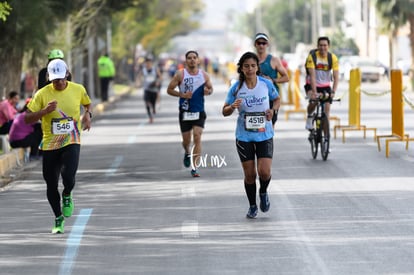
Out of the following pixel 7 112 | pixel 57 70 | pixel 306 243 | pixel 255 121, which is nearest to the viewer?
pixel 306 243

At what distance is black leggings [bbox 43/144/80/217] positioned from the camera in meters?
12.9

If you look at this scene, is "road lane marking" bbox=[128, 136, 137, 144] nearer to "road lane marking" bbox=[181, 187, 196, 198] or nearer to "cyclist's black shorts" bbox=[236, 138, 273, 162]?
"road lane marking" bbox=[181, 187, 196, 198]

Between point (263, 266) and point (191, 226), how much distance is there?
2649mm

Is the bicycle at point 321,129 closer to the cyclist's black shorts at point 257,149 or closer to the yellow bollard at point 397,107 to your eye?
the yellow bollard at point 397,107

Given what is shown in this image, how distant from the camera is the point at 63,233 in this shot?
41.7 ft

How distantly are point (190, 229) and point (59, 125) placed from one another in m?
1.68

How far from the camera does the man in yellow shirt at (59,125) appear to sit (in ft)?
41.4

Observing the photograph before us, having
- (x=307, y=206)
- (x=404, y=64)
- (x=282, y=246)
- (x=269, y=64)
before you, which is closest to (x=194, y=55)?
(x=269, y=64)

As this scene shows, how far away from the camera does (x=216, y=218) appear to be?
13.6 m

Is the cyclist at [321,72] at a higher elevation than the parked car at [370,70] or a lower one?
higher

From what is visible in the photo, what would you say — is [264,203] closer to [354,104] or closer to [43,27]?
[354,104]

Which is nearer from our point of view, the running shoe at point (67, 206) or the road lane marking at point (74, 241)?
the road lane marking at point (74, 241)

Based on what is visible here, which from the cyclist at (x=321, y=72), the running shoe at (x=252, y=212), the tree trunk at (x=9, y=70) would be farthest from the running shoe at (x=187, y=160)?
the tree trunk at (x=9, y=70)

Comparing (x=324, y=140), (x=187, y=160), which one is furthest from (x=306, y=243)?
(x=324, y=140)
